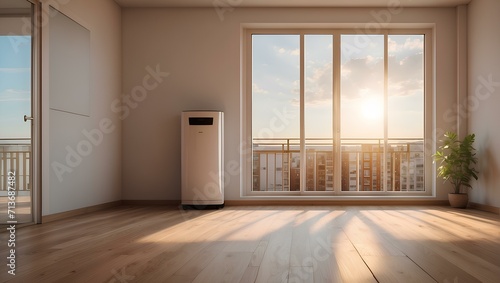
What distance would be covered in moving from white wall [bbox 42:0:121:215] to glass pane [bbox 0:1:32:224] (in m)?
0.18

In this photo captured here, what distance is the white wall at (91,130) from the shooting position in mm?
4359

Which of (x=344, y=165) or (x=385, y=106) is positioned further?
(x=344, y=165)

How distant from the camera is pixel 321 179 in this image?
627cm

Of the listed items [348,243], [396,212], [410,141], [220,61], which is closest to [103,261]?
[348,243]

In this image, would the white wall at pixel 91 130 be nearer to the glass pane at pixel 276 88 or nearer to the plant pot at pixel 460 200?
the glass pane at pixel 276 88

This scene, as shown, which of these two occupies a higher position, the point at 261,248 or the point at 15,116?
the point at 15,116

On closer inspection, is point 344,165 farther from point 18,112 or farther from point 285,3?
point 18,112

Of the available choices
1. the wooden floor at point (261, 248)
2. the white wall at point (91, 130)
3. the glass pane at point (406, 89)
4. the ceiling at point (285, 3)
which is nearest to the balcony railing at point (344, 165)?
the glass pane at point (406, 89)

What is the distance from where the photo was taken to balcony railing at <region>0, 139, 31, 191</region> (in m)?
3.77

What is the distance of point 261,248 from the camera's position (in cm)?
297

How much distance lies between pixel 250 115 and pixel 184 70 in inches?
40.2

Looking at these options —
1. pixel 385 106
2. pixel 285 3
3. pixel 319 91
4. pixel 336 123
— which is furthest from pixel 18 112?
pixel 385 106

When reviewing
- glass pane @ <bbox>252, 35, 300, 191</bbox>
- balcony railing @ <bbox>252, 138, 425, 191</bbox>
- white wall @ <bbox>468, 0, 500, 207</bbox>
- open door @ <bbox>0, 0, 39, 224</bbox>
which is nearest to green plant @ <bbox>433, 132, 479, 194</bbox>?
white wall @ <bbox>468, 0, 500, 207</bbox>

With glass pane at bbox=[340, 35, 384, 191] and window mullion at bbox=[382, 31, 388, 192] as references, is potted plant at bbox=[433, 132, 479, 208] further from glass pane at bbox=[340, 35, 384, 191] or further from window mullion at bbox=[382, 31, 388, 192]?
glass pane at bbox=[340, 35, 384, 191]
